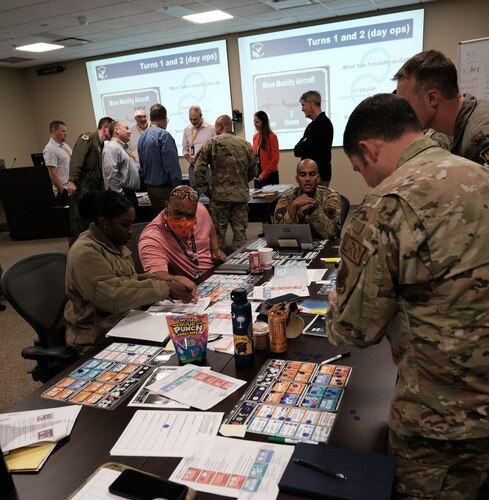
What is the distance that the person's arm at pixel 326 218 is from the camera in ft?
9.34

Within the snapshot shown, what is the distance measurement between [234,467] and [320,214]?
6.78 ft

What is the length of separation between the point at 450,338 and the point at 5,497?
104 centimetres

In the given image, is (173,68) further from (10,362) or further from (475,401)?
(475,401)

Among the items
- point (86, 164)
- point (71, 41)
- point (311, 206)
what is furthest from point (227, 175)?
point (71, 41)

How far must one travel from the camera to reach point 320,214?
286cm

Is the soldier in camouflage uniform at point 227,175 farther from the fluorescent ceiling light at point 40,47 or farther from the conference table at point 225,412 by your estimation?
the fluorescent ceiling light at point 40,47

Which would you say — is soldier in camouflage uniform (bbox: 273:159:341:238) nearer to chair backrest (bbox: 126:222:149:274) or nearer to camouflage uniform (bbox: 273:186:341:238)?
camouflage uniform (bbox: 273:186:341:238)

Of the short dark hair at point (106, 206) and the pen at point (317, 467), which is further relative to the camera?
the short dark hair at point (106, 206)

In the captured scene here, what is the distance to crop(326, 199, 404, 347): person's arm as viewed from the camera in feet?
3.05

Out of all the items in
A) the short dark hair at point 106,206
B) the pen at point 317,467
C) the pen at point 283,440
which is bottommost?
the pen at point 283,440

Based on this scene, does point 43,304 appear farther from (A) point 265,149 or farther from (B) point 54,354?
(A) point 265,149

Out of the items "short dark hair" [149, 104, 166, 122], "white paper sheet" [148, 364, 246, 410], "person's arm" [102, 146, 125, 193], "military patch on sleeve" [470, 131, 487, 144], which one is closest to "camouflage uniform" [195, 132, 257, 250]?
"short dark hair" [149, 104, 166, 122]

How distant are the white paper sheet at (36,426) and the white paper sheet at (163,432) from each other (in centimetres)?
18

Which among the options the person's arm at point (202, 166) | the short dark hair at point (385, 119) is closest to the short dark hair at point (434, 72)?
the short dark hair at point (385, 119)
